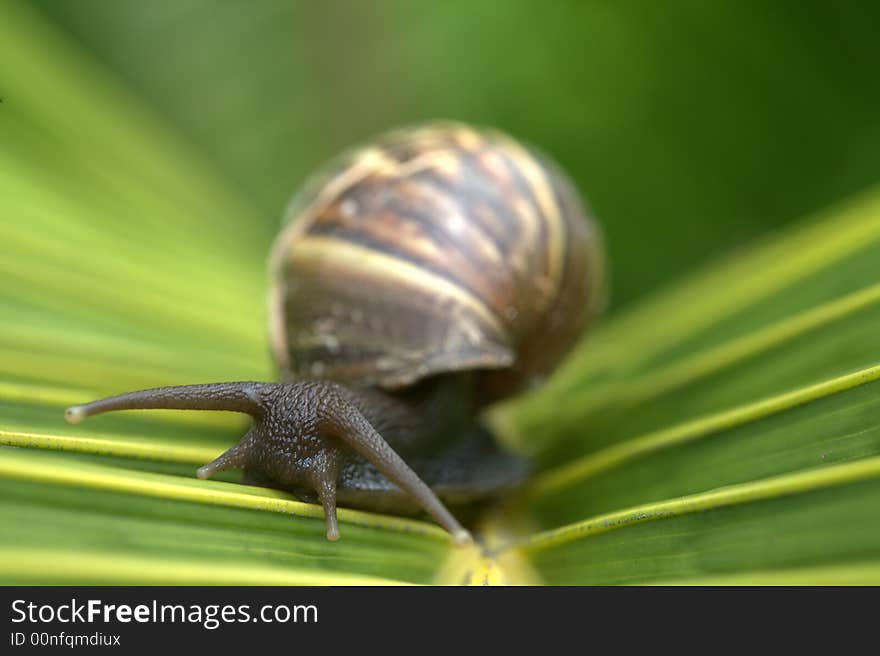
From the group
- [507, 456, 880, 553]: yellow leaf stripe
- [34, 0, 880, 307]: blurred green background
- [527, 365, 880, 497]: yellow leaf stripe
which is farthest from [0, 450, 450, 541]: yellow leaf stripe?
[34, 0, 880, 307]: blurred green background

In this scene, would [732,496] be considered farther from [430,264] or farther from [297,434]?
[430,264]

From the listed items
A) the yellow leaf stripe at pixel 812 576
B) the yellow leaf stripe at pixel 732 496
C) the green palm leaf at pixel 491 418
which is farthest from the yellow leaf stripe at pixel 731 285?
the yellow leaf stripe at pixel 812 576

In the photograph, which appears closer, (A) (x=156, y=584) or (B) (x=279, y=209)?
(A) (x=156, y=584)

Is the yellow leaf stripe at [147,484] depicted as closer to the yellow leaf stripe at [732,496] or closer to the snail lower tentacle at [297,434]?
the snail lower tentacle at [297,434]

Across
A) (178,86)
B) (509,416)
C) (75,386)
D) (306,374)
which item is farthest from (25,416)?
(178,86)

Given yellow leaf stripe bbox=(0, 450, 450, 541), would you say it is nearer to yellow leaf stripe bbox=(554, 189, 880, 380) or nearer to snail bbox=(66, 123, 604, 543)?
snail bbox=(66, 123, 604, 543)
